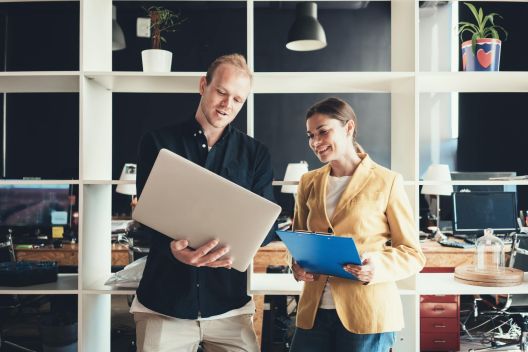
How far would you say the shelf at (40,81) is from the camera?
2.14 meters

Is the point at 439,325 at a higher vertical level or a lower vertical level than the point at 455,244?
lower

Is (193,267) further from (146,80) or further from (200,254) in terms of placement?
(146,80)

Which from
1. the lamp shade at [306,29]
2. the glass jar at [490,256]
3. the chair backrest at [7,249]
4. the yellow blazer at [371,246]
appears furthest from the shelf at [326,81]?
the lamp shade at [306,29]

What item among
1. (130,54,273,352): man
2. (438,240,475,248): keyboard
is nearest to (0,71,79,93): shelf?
(130,54,273,352): man

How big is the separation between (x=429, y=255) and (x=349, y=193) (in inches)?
110

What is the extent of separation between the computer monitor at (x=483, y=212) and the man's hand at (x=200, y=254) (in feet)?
11.3

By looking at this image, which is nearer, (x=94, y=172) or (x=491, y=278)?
(x=491, y=278)

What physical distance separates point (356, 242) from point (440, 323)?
9.43ft

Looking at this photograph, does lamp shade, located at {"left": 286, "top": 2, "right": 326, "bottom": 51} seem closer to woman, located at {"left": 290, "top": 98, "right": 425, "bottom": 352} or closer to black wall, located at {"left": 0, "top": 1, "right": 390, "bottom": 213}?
black wall, located at {"left": 0, "top": 1, "right": 390, "bottom": 213}

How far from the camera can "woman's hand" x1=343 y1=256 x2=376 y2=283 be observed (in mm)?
1585

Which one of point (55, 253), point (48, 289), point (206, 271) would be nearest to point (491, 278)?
point (206, 271)

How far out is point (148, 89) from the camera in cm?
244

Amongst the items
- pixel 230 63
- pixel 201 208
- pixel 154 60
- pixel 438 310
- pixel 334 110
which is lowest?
pixel 438 310

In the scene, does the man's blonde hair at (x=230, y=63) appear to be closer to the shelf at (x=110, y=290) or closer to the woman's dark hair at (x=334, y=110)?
the woman's dark hair at (x=334, y=110)
